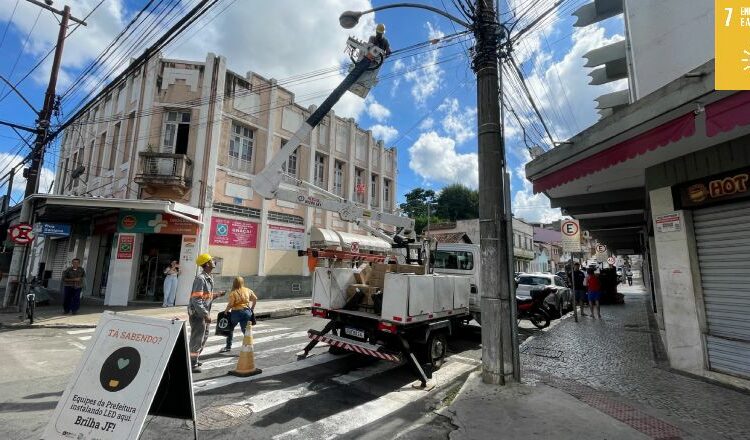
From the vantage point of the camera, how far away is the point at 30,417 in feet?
14.1

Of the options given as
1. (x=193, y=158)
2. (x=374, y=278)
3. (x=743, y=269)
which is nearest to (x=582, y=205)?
(x=743, y=269)

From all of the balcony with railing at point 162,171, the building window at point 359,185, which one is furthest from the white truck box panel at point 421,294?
the building window at point 359,185

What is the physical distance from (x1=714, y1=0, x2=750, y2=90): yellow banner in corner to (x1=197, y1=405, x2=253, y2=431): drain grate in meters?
6.45

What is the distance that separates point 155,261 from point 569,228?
54.0 ft

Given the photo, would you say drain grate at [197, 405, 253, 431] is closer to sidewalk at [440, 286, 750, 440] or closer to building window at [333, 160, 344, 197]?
sidewalk at [440, 286, 750, 440]

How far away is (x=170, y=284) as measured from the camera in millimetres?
14664

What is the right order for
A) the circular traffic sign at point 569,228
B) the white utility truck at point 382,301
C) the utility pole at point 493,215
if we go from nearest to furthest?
the utility pole at point 493,215 < the white utility truck at point 382,301 < the circular traffic sign at point 569,228

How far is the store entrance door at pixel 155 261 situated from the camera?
15997 millimetres

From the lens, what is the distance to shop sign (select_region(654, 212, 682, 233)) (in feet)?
20.2

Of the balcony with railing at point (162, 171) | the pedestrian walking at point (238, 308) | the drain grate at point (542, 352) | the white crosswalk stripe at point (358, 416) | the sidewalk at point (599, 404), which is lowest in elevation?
the white crosswalk stripe at point (358, 416)

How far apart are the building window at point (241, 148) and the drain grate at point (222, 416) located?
1477 centimetres

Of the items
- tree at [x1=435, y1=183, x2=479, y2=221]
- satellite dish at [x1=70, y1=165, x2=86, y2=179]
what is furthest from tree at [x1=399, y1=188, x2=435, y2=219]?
satellite dish at [x1=70, y1=165, x2=86, y2=179]

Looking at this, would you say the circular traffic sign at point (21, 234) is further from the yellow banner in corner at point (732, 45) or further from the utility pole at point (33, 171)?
the yellow banner in corner at point (732, 45)

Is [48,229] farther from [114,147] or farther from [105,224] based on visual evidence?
[114,147]
